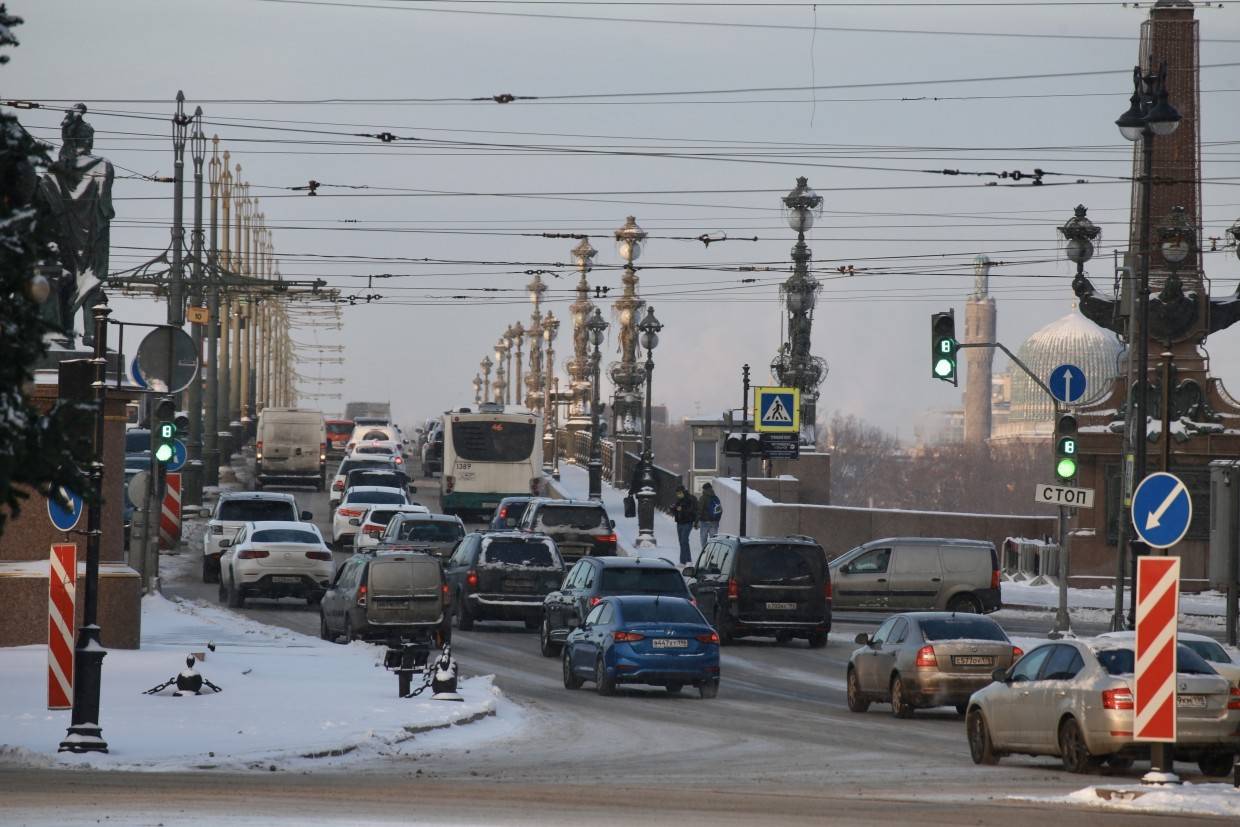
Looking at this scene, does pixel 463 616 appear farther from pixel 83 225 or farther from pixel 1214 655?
pixel 1214 655

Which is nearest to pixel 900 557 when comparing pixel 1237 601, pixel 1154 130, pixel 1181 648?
pixel 1237 601

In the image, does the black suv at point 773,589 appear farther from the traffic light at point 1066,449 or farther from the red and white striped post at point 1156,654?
the red and white striped post at point 1156,654

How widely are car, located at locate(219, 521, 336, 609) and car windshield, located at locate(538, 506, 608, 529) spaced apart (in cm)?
588

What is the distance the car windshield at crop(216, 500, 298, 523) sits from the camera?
143 feet

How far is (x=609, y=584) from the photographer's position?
29.4 metres

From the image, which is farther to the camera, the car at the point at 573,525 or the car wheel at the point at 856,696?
the car at the point at 573,525

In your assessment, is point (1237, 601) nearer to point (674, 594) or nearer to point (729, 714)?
point (674, 594)

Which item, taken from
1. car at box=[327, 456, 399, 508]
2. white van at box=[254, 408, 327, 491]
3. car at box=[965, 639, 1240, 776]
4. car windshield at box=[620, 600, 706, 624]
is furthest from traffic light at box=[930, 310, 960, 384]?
white van at box=[254, 408, 327, 491]

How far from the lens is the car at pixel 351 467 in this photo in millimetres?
58812

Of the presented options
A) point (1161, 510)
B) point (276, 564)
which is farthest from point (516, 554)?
point (1161, 510)

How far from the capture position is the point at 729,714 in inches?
933

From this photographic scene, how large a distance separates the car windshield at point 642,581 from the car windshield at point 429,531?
11206 mm

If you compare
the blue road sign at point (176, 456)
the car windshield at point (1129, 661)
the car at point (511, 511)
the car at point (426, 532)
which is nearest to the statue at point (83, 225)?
the blue road sign at point (176, 456)

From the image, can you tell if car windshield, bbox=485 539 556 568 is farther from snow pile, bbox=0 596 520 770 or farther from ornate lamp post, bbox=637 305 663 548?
ornate lamp post, bbox=637 305 663 548
